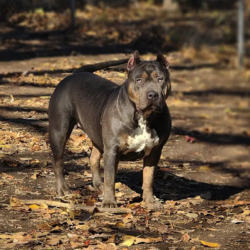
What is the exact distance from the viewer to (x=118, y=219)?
7.08 metres

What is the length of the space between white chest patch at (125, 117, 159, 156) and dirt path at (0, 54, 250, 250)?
2.26 feet

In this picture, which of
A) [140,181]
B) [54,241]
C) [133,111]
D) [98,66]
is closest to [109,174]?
[133,111]

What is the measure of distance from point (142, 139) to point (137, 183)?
1574 millimetres

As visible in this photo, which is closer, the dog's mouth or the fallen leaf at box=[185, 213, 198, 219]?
the dog's mouth

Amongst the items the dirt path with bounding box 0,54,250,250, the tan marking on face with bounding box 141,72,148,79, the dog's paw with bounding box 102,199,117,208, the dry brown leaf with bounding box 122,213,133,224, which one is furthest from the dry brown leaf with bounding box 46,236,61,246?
the tan marking on face with bounding box 141,72,148,79

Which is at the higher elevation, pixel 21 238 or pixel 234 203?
pixel 21 238

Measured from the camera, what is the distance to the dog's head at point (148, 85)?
6.66 m

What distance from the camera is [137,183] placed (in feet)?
27.9

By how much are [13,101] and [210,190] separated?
383cm

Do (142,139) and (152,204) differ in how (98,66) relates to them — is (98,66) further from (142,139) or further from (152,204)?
(152,204)

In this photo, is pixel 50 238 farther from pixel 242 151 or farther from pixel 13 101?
pixel 13 101

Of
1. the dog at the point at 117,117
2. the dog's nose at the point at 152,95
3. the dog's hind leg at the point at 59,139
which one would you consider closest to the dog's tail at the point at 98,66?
the dog at the point at 117,117

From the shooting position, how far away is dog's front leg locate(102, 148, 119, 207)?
281 inches

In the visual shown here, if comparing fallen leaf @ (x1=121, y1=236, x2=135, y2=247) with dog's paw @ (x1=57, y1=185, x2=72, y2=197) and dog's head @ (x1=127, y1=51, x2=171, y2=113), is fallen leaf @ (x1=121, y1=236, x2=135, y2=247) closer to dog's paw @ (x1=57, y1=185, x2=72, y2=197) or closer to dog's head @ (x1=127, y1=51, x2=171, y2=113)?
dog's head @ (x1=127, y1=51, x2=171, y2=113)
